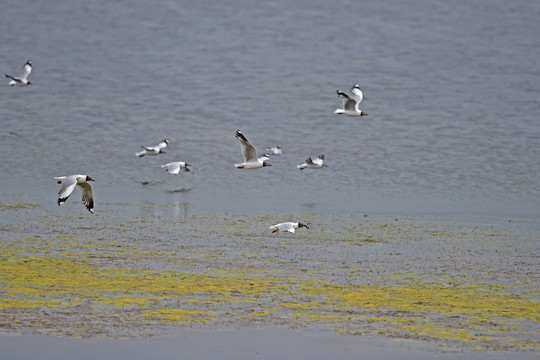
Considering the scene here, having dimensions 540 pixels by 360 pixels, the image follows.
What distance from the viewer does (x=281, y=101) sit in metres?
43.9

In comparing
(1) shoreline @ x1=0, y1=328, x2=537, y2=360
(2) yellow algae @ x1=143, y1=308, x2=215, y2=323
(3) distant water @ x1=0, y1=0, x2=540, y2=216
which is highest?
(3) distant water @ x1=0, y1=0, x2=540, y2=216

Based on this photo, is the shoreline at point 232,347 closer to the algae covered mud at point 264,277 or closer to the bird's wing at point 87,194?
the algae covered mud at point 264,277

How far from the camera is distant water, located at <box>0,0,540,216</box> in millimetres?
28203

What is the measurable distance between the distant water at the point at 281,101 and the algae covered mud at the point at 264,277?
314cm

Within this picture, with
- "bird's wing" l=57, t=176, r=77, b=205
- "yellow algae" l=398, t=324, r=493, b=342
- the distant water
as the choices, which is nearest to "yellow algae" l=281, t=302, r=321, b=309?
"yellow algae" l=398, t=324, r=493, b=342

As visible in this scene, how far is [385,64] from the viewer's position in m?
52.2

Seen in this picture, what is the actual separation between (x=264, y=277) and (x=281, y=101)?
27.8 m

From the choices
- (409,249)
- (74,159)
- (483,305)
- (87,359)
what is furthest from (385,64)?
(87,359)

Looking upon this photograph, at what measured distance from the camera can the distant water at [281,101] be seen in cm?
2820

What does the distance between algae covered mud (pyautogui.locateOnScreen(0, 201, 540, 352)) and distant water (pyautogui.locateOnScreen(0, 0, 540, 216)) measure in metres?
3.14

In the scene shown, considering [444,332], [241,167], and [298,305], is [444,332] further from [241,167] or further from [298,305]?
[241,167]

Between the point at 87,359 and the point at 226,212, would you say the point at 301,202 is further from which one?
the point at 87,359

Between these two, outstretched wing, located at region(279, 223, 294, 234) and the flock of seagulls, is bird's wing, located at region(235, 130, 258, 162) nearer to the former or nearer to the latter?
the flock of seagulls

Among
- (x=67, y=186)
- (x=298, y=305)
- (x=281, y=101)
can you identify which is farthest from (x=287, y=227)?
(x=281, y=101)
